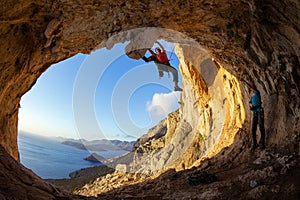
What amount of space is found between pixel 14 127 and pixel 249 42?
410 inches

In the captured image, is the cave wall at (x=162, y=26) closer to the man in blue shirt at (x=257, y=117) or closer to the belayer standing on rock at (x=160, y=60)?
the man in blue shirt at (x=257, y=117)

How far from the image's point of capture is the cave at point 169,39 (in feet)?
18.5

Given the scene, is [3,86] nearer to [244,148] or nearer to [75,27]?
[75,27]

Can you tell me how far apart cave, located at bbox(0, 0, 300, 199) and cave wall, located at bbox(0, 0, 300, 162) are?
3 centimetres

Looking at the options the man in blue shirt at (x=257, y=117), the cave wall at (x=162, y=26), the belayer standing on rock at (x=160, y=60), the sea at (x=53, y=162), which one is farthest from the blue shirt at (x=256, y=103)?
the sea at (x=53, y=162)

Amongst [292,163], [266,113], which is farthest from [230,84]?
[292,163]

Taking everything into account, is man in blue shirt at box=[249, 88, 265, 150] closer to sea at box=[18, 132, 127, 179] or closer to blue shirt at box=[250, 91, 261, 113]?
blue shirt at box=[250, 91, 261, 113]

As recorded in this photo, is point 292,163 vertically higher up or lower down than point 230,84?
lower down

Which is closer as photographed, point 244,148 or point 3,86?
point 3,86

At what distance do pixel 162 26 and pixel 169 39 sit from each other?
1.93 m

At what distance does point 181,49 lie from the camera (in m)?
16.5

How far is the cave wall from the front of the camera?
639 cm

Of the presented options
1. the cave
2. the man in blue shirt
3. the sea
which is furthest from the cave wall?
the sea

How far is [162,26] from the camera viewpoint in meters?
8.29
